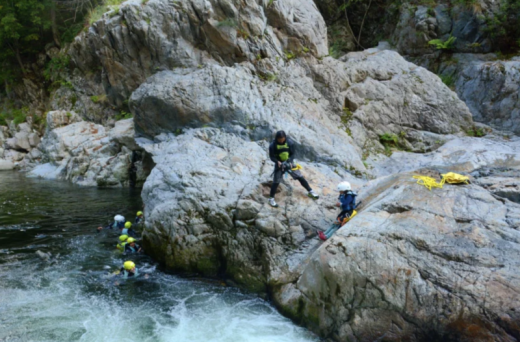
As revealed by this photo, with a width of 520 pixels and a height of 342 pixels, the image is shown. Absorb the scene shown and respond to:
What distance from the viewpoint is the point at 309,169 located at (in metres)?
12.0

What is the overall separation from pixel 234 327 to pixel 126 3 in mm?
16733

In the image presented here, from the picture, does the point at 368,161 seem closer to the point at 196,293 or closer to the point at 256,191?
the point at 256,191

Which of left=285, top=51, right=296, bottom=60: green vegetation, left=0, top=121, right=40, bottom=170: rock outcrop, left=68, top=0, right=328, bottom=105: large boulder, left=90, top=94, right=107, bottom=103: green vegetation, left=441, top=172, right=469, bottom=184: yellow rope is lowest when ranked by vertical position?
left=0, top=121, right=40, bottom=170: rock outcrop

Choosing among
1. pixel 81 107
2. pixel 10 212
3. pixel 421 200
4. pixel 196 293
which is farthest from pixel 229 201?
pixel 81 107

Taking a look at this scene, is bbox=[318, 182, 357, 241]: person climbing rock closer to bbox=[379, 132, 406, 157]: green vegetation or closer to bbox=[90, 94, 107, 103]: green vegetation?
bbox=[379, 132, 406, 157]: green vegetation

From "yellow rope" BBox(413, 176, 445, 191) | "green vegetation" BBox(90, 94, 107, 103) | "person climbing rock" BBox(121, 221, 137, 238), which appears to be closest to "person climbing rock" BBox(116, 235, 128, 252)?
"person climbing rock" BBox(121, 221, 137, 238)

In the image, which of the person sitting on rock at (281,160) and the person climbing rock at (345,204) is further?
the person sitting on rock at (281,160)

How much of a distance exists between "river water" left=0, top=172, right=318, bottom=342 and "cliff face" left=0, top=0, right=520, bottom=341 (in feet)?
2.21

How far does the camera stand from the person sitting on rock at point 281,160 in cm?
976

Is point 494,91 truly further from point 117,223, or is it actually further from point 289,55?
point 117,223

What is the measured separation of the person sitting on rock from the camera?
9758mm

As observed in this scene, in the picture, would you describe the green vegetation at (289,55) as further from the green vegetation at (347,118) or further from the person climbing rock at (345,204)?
the person climbing rock at (345,204)

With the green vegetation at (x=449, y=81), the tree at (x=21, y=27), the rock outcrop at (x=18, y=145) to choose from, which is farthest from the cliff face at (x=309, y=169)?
the tree at (x=21, y=27)

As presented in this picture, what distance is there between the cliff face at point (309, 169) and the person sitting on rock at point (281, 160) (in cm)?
39
